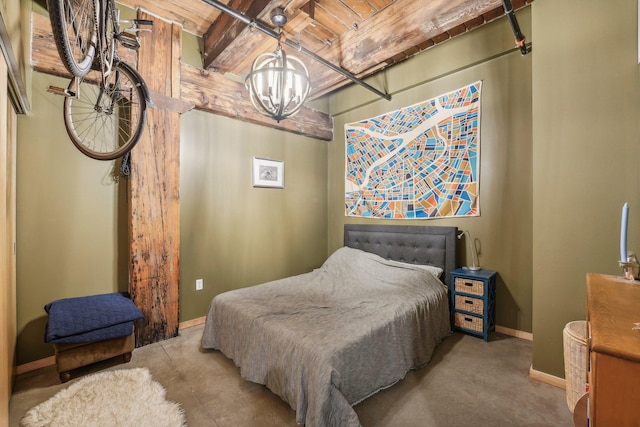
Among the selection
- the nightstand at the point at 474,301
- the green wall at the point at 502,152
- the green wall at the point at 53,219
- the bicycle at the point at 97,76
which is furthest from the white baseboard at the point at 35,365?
the green wall at the point at 502,152

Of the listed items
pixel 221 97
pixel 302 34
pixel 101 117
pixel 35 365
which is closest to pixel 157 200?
pixel 101 117

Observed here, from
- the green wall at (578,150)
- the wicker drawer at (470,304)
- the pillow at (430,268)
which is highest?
the green wall at (578,150)

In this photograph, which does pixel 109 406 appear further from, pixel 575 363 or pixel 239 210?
pixel 575 363

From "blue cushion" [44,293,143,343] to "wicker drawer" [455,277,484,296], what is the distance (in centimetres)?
290

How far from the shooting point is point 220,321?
228cm

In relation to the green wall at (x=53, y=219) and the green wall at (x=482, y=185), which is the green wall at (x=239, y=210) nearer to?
the green wall at (x=482, y=185)

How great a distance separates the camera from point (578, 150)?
1.78 metres

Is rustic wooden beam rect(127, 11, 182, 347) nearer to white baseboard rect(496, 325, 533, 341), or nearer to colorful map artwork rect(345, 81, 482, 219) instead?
colorful map artwork rect(345, 81, 482, 219)

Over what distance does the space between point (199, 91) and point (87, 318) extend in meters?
2.38

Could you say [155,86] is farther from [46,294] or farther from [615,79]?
[615,79]

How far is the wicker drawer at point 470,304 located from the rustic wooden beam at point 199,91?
9.54 feet

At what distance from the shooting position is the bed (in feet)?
4.96

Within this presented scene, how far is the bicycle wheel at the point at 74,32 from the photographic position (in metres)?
0.90

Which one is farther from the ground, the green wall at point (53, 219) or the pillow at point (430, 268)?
the green wall at point (53, 219)
